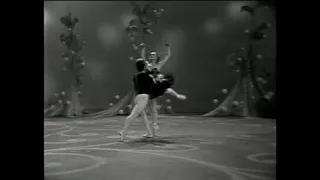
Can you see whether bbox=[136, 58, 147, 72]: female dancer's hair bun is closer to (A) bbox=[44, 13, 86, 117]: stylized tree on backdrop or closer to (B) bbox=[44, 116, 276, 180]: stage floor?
(B) bbox=[44, 116, 276, 180]: stage floor

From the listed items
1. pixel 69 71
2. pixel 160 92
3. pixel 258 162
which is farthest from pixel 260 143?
pixel 69 71

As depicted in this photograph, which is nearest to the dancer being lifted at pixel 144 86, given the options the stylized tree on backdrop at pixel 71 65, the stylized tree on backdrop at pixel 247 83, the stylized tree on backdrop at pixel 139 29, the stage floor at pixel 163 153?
the stage floor at pixel 163 153

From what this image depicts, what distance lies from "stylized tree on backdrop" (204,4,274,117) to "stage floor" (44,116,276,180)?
1370 mm

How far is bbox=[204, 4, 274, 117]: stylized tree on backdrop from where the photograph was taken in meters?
6.17

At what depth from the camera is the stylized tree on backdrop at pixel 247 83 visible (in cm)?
617

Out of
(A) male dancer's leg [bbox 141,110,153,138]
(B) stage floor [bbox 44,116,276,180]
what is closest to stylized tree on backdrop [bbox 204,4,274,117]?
(B) stage floor [bbox 44,116,276,180]

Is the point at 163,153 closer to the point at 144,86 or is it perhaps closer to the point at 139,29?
the point at 144,86

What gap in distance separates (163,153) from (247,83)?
12.0 ft

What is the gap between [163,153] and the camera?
3.03 m

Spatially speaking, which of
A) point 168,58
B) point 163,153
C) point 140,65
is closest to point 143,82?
point 140,65
